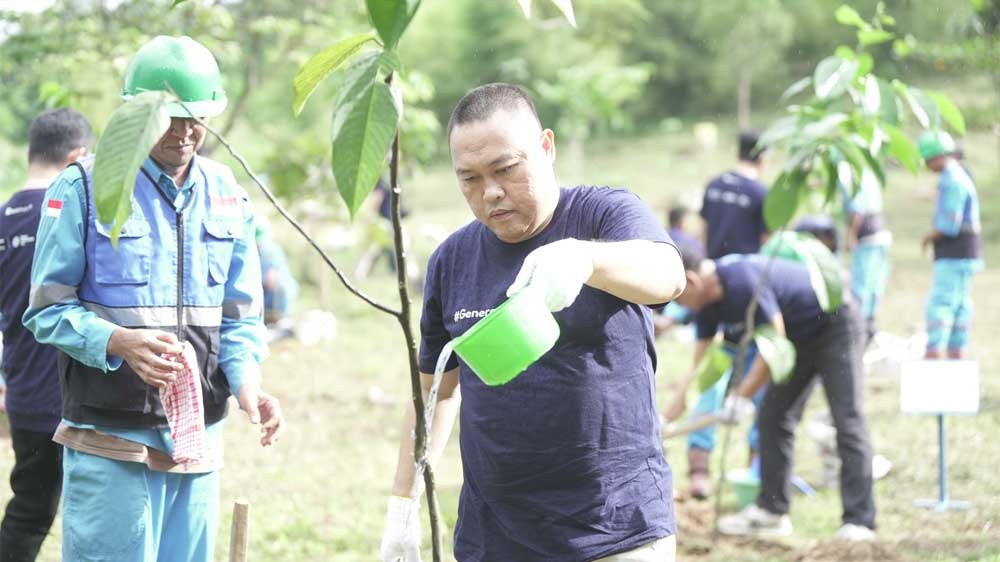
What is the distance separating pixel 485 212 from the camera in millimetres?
2344

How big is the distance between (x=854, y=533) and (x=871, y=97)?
205 centimetres

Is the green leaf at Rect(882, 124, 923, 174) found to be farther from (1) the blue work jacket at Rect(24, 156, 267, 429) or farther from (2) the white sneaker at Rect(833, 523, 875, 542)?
(1) the blue work jacket at Rect(24, 156, 267, 429)

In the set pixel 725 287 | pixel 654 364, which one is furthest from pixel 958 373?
pixel 654 364

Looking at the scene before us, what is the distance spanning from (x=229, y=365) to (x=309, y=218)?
9787 mm

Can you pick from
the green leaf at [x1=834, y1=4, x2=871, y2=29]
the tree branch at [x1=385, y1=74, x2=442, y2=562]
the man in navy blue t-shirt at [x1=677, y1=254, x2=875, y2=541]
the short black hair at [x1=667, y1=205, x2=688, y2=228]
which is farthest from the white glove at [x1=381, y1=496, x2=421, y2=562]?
the short black hair at [x1=667, y1=205, x2=688, y2=228]

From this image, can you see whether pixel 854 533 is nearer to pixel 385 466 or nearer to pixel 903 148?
pixel 903 148

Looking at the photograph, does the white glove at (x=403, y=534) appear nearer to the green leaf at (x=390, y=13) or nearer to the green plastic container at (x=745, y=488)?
the green leaf at (x=390, y=13)

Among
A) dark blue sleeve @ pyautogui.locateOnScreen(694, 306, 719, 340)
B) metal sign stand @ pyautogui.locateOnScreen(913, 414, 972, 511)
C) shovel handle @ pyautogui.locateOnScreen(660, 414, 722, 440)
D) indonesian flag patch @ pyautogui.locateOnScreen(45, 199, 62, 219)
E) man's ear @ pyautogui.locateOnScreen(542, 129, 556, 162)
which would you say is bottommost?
metal sign stand @ pyautogui.locateOnScreen(913, 414, 972, 511)

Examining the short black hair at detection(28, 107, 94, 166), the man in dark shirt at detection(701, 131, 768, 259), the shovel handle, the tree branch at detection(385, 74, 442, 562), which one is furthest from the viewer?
the man in dark shirt at detection(701, 131, 768, 259)

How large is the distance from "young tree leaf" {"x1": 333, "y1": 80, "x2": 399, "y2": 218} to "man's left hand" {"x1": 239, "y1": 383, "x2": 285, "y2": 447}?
1428mm

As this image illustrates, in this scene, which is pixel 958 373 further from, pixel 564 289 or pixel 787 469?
pixel 564 289

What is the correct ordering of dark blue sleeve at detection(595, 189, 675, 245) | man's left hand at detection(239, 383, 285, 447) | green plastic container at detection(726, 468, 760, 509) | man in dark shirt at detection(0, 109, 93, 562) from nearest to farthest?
dark blue sleeve at detection(595, 189, 675, 245) < man's left hand at detection(239, 383, 285, 447) < man in dark shirt at detection(0, 109, 93, 562) < green plastic container at detection(726, 468, 760, 509)

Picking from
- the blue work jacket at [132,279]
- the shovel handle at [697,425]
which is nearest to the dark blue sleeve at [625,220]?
the blue work jacket at [132,279]

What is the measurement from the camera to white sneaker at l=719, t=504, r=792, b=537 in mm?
5651
